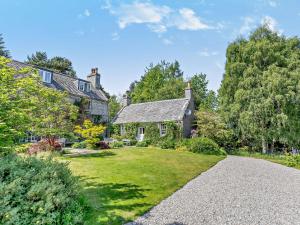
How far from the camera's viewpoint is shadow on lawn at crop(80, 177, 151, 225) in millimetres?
6066

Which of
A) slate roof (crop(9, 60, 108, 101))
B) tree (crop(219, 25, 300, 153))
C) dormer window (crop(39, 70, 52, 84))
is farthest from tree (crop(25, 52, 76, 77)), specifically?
tree (crop(219, 25, 300, 153))

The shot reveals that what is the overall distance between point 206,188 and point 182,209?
3013 millimetres

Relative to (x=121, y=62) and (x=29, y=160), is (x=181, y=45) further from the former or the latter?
(x=29, y=160)

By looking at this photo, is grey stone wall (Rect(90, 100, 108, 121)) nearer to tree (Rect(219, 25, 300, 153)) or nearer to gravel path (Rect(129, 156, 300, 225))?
tree (Rect(219, 25, 300, 153))

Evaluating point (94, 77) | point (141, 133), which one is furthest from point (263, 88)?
point (94, 77)

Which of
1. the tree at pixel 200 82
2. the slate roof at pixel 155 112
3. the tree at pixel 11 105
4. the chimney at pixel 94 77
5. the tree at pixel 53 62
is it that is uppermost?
the tree at pixel 53 62

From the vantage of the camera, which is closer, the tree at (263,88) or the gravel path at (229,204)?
the gravel path at (229,204)

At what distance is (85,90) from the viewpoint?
32.6 m

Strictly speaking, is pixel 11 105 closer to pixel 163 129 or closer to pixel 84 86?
pixel 163 129

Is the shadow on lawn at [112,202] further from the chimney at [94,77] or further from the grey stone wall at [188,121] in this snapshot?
the chimney at [94,77]

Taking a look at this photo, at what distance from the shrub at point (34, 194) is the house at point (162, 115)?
2406cm

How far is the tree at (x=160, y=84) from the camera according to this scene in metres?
50.5

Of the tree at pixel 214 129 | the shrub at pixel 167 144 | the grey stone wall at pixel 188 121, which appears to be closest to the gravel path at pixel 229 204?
the shrub at pixel 167 144

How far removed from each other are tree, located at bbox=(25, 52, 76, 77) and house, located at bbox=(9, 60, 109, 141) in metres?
24.0
